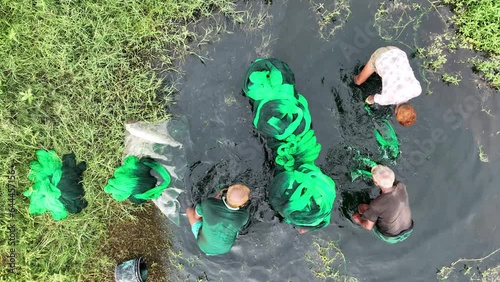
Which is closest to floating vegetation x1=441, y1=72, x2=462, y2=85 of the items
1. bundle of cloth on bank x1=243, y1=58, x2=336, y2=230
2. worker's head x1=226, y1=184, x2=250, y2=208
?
bundle of cloth on bank x1=243, y1=58, x2=336, y2=230

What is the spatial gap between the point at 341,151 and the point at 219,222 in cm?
160

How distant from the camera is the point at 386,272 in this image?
4461mm

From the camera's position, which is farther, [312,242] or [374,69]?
[312,242]

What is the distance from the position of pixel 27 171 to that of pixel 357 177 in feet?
11.4

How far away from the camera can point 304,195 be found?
3.86 m

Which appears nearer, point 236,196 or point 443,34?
point 236,196

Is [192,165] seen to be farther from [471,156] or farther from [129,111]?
[471,156]

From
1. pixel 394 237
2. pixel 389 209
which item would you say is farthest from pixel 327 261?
pixel 389 209

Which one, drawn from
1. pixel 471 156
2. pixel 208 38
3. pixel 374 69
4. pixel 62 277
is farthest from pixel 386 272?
pixel 62 277

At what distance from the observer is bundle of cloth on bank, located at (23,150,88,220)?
402cm

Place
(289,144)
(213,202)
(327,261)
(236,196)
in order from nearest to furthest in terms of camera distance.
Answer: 1. (236,196)
2. (213,202)
3. (289,144)
4. (327,261)

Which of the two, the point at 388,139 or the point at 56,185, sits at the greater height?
the point at 56,185

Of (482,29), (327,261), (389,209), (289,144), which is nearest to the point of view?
(389,209)

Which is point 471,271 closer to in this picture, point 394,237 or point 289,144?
point 394,237
